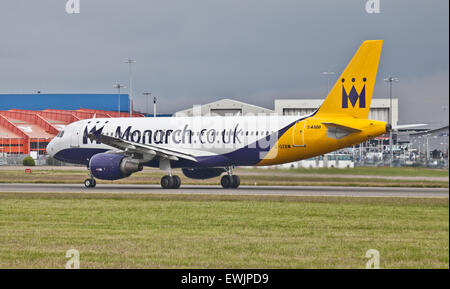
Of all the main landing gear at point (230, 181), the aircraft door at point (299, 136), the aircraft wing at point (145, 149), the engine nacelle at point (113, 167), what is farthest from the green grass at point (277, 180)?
the engine nacelle at point (113, 167)

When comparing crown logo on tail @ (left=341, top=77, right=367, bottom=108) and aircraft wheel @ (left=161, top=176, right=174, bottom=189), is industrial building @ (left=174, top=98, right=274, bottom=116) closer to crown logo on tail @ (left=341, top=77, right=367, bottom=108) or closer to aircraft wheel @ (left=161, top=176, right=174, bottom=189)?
aircraft wheel @ (left=161, top=176, right=174, bottom=189)

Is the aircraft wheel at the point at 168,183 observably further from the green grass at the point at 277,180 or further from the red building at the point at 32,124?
the red building at the point at 32,124

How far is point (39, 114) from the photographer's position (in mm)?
62781

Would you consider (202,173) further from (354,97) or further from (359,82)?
(359,82)

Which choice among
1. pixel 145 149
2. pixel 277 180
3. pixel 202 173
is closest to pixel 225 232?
pixel 277 180

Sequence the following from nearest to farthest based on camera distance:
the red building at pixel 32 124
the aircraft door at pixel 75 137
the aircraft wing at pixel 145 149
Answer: the aircraft wing at pixel 145 149
the aircraft door at pixel 75 137
the red building at pixel 32 124

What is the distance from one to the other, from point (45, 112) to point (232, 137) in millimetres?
28132

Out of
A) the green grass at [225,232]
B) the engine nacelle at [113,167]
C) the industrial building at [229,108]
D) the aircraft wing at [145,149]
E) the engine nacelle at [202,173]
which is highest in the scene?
the industrial building at [229,108]

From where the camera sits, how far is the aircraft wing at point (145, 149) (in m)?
38.5

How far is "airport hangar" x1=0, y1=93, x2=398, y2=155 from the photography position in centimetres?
6007

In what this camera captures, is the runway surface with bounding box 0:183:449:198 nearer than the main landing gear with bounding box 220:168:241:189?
Yes

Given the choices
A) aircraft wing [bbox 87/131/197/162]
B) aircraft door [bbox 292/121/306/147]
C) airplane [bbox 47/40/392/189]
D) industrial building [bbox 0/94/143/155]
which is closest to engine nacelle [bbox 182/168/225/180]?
airplane [bbox 47/40/392/189]

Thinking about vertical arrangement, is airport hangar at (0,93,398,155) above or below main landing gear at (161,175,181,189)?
above
